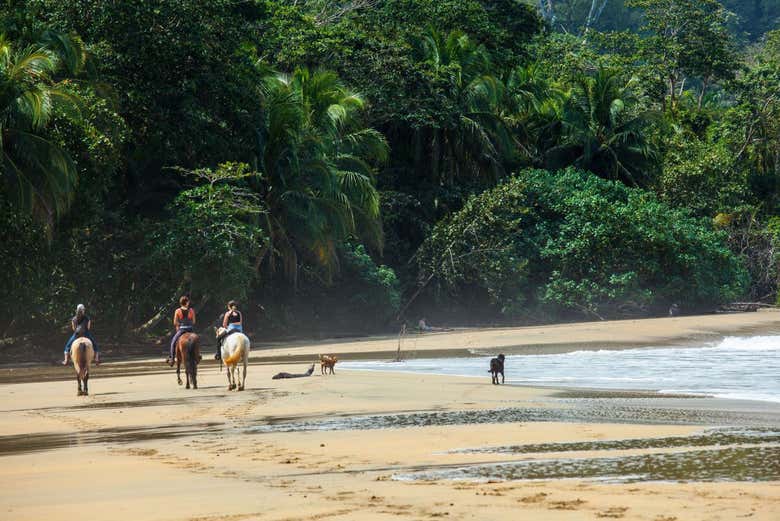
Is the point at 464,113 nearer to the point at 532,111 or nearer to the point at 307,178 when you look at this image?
the point at 532,111

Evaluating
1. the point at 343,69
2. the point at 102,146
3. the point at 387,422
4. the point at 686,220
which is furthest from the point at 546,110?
the point at 387,422

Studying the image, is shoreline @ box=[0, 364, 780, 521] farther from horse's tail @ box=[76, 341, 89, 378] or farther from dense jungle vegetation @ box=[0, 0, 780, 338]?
dense jungle vegetation @ box=[0, 0, 780, 338]

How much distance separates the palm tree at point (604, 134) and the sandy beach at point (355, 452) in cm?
2707

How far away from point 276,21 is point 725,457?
29.0m

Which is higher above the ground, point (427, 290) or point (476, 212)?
point (476, 212)

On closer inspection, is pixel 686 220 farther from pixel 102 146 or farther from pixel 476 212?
pixel 102 146

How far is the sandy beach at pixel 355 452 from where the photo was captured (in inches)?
220

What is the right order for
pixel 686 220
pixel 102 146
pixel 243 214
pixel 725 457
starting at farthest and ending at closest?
1. pixel 686 220
2. pixel 243 214
3. pixel 102 146
4. pixel 725 457

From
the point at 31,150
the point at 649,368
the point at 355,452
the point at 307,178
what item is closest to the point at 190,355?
the point at 355,452

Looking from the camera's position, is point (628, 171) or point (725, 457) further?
point (628, 171)

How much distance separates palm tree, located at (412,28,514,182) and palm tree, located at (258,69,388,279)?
635cm

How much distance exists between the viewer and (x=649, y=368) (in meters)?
16.7

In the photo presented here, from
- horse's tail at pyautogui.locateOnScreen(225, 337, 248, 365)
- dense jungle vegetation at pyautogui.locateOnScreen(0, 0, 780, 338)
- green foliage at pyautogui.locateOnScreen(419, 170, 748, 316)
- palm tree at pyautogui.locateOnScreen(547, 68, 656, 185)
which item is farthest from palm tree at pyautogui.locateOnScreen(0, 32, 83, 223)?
palm tree at pyautogui.locateOnScreen(547, 68, 656, 185)

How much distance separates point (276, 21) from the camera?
33.9 metres
